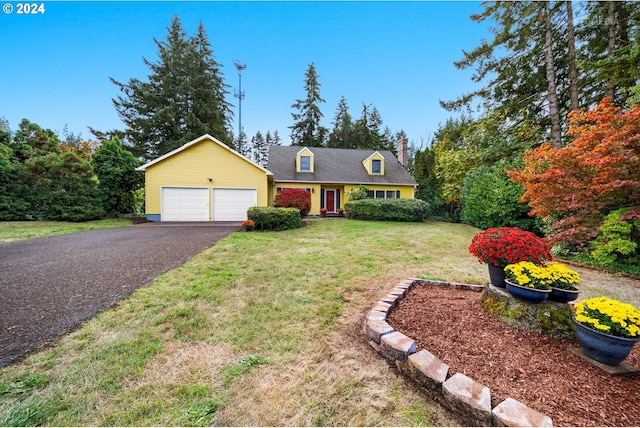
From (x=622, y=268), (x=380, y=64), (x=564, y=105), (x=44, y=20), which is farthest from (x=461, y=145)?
(x=44, y=20)

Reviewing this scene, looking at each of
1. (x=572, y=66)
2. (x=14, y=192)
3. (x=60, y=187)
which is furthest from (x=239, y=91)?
(x=572, y=66)

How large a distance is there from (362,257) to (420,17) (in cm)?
832

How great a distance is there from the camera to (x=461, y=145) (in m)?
15.4

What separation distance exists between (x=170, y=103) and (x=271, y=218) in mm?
20837

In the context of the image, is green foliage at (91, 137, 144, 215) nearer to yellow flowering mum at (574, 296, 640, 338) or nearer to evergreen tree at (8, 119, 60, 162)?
evergreen tree at (8, 119, 60, 162)

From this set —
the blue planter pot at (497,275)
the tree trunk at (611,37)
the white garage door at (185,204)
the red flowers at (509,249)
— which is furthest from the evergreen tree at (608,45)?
the white garage door at (185,204)

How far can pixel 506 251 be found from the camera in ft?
9.12

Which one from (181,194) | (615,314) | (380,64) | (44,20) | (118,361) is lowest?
(118,361)

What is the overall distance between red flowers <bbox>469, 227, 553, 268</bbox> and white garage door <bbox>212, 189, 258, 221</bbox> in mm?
12340

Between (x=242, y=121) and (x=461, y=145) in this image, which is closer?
(x=461, y=145)

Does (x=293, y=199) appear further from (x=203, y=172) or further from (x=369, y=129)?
(x=369, y=129)

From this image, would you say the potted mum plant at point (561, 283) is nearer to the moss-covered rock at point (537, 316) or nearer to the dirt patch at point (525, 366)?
the moss-covered rock at point (537, 316)

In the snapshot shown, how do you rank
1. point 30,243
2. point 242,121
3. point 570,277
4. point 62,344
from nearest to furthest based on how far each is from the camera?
1. point 62,344
2. point 570,277
3. point 30,243
4. point 242,121

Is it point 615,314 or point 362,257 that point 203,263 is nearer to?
point 362,257
